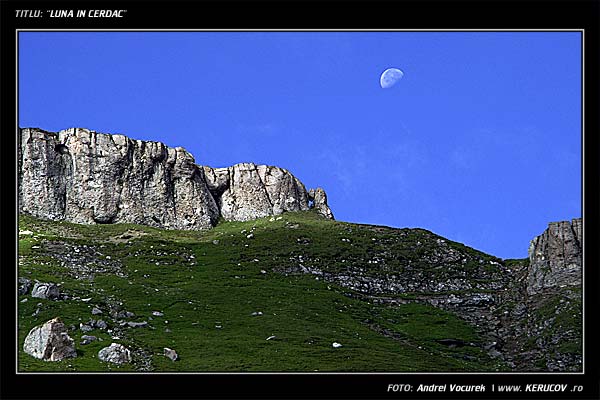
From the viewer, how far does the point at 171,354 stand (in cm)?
5531

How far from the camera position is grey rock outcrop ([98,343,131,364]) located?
5148 centimetres

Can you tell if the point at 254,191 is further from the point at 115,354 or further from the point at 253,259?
the point at 115,354

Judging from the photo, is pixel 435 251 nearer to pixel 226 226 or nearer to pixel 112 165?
pixel 226 226

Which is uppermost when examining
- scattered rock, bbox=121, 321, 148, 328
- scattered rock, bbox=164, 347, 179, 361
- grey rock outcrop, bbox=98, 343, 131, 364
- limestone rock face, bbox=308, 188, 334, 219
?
Answer: limestone rock face, bbox=308, 188, 334, 219

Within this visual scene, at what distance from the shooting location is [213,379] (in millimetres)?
21578

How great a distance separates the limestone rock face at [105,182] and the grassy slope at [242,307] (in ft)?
25.4

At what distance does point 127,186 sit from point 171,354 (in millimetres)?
87810

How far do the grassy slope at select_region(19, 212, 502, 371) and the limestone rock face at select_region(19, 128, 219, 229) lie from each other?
7.73 meters

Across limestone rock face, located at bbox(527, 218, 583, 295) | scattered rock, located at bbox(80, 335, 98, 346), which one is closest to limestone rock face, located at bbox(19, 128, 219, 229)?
limestone rock face, located at bbox(527, 218, 583, 295)

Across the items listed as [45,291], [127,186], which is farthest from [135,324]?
[127,186]

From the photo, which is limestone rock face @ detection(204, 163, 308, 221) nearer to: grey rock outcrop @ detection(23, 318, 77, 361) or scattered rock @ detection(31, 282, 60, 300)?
scattered rock @ detection(31, 282, 60, 300)

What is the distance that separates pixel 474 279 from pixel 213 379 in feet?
258

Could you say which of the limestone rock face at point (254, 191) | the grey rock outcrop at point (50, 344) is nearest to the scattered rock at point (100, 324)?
the grey rock outcrop at point (50, 344)

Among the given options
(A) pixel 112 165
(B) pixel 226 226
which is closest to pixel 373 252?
(B) pixel 226 226
